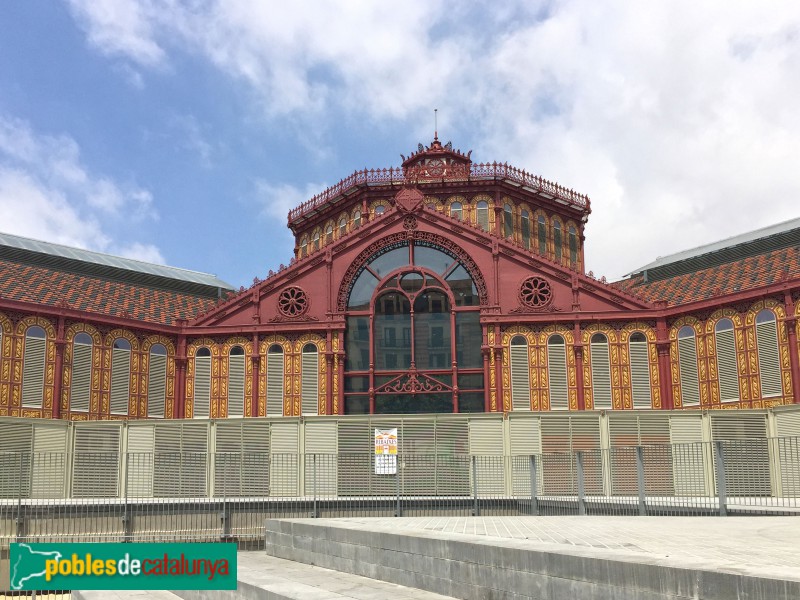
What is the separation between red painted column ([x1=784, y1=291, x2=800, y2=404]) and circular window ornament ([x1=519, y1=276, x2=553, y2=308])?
962 cm

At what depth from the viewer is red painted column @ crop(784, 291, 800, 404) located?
32125 millimetres

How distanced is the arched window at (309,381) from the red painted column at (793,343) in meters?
19.4

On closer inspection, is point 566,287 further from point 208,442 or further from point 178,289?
point 178,289

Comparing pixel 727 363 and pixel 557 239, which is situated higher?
pixel 557 239

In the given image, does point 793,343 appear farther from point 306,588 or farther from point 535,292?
point 306,588

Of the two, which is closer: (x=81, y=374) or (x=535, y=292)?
(x=81, y=374)

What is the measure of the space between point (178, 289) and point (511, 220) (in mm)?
17677

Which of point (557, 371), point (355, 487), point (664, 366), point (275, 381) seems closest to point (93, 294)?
point (275, 381)

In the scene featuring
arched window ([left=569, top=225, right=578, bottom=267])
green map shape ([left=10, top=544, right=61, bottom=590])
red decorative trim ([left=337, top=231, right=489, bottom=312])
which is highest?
arched window ([left=569, top=225, right=578, bottom=267])

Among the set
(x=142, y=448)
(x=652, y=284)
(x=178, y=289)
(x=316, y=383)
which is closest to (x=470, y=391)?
(x=316, y=383)

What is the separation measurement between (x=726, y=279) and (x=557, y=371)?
27.7 ft

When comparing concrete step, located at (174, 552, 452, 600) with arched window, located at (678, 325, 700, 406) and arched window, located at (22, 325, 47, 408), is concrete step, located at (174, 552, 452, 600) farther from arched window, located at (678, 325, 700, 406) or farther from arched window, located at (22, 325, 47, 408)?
arched window, located at (678, 325, 700, 406)

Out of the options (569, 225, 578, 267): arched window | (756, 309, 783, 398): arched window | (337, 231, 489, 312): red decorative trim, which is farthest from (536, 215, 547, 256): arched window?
(756, 309, 783, 398): arched window

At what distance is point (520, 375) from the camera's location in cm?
3734
